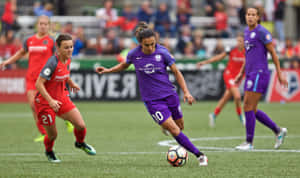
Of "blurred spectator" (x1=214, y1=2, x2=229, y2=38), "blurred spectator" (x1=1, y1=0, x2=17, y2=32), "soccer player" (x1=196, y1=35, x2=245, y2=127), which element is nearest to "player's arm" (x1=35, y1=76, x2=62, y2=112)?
"soccer player" (x1=196, y1=35, x2=245, y2=127)

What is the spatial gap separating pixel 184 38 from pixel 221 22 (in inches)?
102

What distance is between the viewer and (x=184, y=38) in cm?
2650

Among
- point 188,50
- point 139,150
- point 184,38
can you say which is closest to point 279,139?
point 139,150

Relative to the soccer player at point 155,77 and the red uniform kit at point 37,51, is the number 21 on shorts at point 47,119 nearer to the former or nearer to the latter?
the soccer player at point 155,77

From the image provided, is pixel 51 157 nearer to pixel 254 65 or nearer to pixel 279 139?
pixel 254 65

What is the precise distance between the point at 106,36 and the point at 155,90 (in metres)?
17.7

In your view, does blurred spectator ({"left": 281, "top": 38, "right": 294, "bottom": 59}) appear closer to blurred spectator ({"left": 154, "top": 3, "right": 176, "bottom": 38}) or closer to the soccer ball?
blurred spectator ({"left": 154, "top": 3, "right": 176, "bottom": 38})

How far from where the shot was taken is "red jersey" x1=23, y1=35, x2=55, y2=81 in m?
12.5

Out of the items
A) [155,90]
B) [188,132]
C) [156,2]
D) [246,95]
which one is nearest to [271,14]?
[156,2]

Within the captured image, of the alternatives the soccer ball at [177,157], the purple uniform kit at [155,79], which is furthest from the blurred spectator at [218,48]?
the soccer ball at [177,157]

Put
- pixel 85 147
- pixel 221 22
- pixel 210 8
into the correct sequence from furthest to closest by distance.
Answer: pixel 210 8 < pixel 221 22 < pixel 85 147

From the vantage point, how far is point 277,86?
2319 cm

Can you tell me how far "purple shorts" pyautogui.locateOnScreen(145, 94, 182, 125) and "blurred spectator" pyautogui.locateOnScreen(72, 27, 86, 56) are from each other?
15.5 meters

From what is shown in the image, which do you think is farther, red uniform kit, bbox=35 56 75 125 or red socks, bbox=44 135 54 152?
red socks, bbox=44 135 54 152
